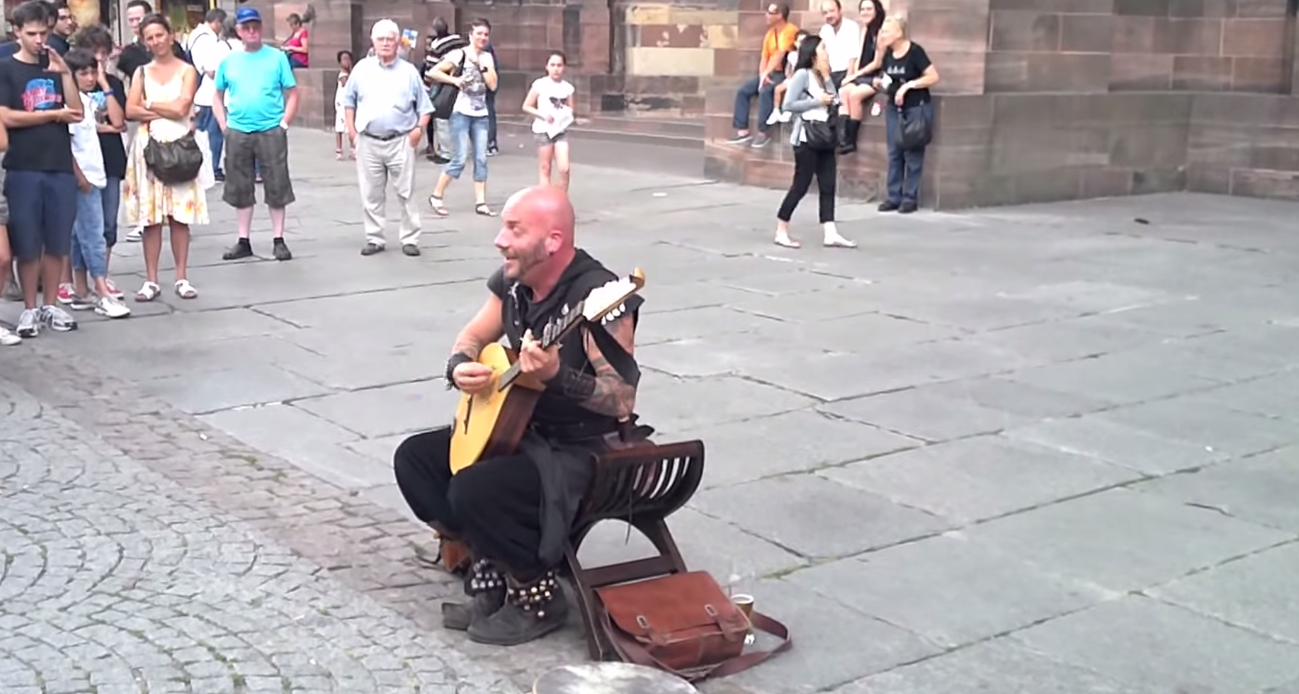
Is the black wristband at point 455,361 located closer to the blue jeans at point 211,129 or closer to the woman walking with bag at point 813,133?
the woman walking with bag at point 813,133

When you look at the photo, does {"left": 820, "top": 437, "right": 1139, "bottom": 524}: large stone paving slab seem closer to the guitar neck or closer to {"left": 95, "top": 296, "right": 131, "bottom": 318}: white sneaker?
the guitar neck

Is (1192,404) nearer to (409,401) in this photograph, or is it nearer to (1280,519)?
(1280,519)

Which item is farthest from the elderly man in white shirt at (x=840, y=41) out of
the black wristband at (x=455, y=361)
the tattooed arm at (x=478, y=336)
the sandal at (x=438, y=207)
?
the black wristband at (x=455, y=361)

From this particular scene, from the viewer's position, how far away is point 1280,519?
5.83 meters

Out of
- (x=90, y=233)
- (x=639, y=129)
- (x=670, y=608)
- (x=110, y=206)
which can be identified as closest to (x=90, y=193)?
(x=90, y=233)

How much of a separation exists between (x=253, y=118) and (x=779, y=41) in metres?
6.65

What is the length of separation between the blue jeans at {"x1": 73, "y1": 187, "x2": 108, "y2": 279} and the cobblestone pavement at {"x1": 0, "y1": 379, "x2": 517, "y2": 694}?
131 inches

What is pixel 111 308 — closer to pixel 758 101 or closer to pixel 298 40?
pixel 758 101

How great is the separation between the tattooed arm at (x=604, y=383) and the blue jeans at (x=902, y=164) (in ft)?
33.0

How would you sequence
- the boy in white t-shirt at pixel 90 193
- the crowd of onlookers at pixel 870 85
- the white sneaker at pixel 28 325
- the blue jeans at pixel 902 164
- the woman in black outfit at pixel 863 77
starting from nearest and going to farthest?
the white sneaker at pixel 28 325 < the boy in white t-shirt at pixel 90 193 < the crowd of onlookers at pixel 870 85 < the blue jeans at pixel 902 164 < the woman in black outfit at pixel 863 77

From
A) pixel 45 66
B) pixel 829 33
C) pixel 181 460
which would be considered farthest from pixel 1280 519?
pixel 829 33

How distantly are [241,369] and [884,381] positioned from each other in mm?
3309

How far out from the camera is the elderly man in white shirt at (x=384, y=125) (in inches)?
450

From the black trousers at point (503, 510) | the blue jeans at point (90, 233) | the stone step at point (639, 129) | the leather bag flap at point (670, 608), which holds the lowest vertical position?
the leather bag flap at point (670, 608)
